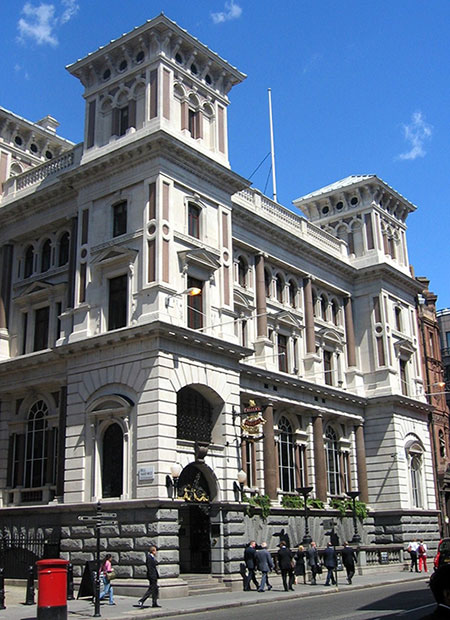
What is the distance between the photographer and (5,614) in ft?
76.2

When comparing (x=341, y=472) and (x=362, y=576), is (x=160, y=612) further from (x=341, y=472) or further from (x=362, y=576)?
(x=341, y=472)

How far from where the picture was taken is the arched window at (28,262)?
41.2m

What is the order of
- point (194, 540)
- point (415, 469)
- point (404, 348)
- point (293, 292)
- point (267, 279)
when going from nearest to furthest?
point (194, 540), point (267, 279), point (293, 292), point (415, 469), point (404, 348)

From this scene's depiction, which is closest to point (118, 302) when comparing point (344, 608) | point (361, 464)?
point (344, 608)

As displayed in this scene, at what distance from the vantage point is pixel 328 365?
4991cm

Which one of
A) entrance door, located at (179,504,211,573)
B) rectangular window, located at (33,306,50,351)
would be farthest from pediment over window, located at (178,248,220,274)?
entrance door, located at (179,504,211,573)

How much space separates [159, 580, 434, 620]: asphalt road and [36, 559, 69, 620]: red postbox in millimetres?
4168

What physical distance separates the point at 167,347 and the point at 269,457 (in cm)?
1151

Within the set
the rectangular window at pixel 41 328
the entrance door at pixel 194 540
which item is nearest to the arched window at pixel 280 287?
the rectangular window at pixel 41 328

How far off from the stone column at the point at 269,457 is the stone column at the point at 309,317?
6950 mm

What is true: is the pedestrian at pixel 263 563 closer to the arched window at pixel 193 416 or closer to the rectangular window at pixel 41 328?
the arched window at pixel 193 416

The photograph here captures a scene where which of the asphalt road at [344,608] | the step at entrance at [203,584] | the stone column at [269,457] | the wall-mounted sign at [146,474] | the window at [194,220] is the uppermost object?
the window at [194,220]

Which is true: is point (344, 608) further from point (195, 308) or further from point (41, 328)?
point (41, 328)

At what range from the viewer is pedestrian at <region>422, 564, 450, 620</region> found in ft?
22.1
